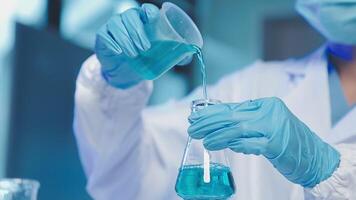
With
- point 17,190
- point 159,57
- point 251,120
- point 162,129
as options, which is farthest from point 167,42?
point 162,129

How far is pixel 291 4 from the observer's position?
3.54 m

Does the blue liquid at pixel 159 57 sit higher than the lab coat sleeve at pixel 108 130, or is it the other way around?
the blue liquid at pixel 159 57

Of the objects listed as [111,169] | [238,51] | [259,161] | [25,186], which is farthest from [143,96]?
[238,51]

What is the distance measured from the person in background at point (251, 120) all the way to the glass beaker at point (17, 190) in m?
0.26

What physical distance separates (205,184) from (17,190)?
0.30 m

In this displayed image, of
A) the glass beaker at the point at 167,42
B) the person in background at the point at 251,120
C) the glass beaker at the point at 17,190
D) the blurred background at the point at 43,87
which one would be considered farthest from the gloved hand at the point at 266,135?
the blurred background at the point at 43,87

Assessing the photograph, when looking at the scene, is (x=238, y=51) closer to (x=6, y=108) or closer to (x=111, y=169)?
(x=6, y=108)

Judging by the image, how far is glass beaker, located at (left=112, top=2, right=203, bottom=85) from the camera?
0.82 meters

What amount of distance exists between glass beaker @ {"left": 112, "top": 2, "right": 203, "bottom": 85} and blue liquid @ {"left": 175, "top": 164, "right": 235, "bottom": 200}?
0.19 metres

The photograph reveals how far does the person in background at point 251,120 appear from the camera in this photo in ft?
2.80

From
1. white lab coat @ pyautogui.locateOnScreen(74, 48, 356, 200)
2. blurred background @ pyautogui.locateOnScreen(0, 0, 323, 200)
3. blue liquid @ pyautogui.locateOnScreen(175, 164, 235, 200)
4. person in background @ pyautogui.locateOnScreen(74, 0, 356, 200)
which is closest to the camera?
blue liquid @ pyautogui.locateOnScreen(175, 164, 235, 200)

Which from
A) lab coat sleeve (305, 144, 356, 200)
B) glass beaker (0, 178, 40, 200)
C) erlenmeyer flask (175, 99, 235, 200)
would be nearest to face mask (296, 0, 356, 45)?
lab coat sleeve (305, 144, 356, 200)

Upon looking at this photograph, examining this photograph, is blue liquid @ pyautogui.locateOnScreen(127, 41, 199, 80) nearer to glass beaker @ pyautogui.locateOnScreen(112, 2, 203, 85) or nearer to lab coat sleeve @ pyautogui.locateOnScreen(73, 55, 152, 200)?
glass beaker @ pyautogui.locateOnScreen(112, 2, 203, 85)

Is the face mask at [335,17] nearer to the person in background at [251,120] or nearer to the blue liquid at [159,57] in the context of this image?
the person in background at [251,120]
